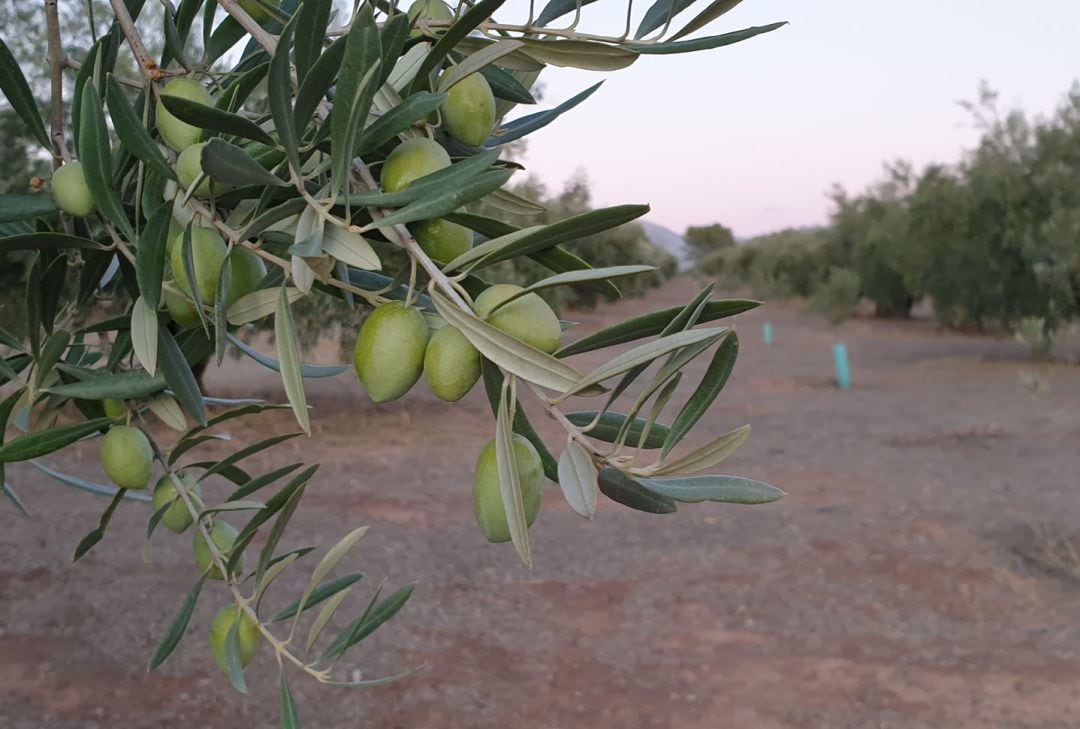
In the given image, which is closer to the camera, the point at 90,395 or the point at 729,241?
the point at 90,395

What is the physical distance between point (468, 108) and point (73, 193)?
0.30m

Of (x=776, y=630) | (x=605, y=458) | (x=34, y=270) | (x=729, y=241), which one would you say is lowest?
(x=776, y=630)

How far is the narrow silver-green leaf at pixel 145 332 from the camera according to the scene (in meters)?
0.60

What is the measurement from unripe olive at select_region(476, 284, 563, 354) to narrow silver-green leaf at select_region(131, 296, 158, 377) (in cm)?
25

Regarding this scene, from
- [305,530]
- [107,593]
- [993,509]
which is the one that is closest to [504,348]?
[107,593]

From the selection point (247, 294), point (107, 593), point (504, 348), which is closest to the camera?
point (504, 348)

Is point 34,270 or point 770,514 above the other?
point 34,270

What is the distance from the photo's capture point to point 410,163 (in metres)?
0.51

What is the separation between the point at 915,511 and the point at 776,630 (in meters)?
2.02

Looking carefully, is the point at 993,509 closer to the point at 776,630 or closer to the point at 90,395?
the point at 776,630

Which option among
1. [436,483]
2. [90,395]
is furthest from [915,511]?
[90,395]

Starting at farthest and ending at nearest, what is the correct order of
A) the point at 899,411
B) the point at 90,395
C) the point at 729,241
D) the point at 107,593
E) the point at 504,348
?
the point at 729,241
the point at 899,411
the point at 107,593
the point at 90,395
the point at 504,348

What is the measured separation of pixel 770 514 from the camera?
17.8 ft

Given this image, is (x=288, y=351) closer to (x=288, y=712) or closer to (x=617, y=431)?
(x=617, y=431)
